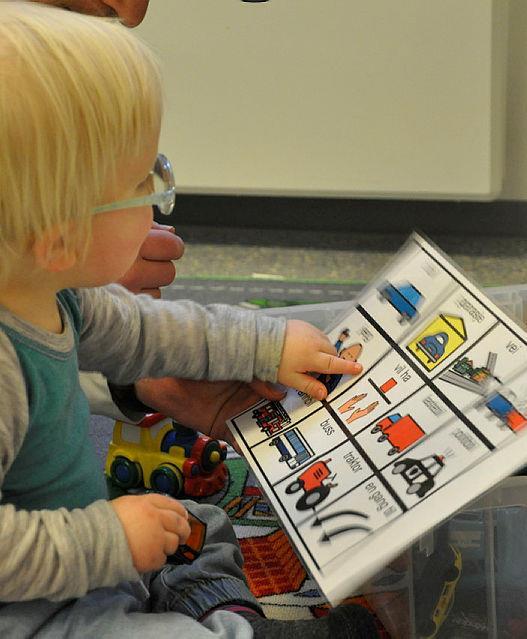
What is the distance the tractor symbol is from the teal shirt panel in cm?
16

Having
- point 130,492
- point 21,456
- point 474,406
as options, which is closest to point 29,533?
point 21,456

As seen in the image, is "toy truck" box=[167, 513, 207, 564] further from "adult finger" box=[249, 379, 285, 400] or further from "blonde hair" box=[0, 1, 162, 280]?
"blonde hair" box=[0, 1, 162, 280]

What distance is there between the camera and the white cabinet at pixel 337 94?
62.8 inches

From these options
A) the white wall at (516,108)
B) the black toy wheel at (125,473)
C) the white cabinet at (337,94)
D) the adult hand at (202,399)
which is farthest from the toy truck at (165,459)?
the white wall at (516,108)

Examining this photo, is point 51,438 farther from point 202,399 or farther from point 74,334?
point 202,399

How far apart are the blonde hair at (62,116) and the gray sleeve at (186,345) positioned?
0.63 ft

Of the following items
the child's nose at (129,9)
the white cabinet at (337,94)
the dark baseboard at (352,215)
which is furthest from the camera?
the dark baseboard at (352,215)

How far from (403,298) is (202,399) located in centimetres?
21

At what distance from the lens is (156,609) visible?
2.47ft

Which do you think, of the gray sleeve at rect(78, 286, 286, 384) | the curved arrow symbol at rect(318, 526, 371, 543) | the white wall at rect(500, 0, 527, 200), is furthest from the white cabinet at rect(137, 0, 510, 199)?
A: the curved arrow symbol at rect(318, 526, 371, 543)

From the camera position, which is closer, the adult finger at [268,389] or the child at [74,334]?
the child at [74,334]

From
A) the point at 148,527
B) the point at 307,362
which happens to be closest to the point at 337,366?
the point at 307,362

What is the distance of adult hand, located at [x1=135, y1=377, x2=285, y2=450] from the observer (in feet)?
2.84

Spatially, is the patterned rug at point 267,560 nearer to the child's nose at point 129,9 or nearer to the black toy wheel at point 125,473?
the black toy wheel at point 125,473
